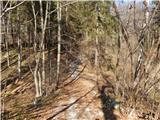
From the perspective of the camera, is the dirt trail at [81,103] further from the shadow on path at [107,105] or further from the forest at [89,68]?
the shadow on path at [107,105]

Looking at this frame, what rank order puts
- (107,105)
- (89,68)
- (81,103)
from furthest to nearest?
(89,68)
(81,103)
(107,105)

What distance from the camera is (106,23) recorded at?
103 ft

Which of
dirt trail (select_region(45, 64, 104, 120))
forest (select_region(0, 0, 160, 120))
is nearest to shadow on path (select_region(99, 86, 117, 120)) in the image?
forest (select_region(0, 0, 160, 120))

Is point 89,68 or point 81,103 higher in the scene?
point 81,103

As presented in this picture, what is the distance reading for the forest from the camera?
1266cm

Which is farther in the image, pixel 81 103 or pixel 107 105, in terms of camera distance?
pixel 81 103

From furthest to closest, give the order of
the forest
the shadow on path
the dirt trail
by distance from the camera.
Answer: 1. the shadow on path
2. the dirt trail
3. the forest

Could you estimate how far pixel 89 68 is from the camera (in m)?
29.2

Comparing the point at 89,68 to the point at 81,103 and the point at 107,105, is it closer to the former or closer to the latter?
the point at 81,103

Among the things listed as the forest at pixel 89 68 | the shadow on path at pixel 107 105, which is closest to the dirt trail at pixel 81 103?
the forest at pixel 89 68

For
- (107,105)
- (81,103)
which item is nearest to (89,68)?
(81,103)

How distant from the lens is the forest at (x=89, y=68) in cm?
1266

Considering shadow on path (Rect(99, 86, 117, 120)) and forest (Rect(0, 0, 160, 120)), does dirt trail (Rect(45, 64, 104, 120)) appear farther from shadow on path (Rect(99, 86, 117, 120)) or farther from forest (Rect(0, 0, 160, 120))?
shadow on path (Rect(99, 86, 117, 120))

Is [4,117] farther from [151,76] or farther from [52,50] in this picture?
[52,50]
